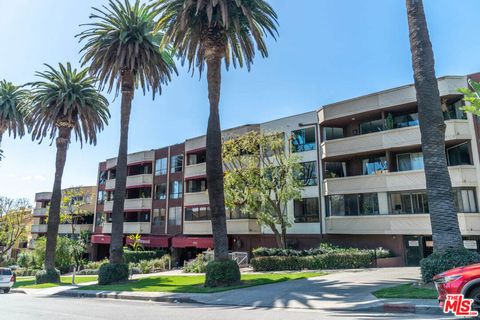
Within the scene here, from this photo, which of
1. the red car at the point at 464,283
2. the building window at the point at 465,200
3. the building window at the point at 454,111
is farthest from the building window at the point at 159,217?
the red car at the point at 464,283

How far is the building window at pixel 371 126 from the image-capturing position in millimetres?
31281

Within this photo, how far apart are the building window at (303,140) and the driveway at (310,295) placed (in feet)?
54.8

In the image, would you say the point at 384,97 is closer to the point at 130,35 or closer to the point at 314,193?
the point at 314,193

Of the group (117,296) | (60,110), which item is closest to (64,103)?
(60,110)

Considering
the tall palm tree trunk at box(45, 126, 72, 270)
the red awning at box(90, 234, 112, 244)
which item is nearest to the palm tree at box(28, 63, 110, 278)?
the tall palm tree trunk at box(45, 126, 72, 270)

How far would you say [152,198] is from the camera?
48375 mm

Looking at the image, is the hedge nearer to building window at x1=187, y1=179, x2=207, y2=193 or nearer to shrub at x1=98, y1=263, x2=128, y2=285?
shrub at x1=98, y1=263, x2=128, y2=285

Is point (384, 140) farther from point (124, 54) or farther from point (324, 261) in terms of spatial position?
point (124, 54)

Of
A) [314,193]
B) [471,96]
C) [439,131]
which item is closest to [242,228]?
[314,193]

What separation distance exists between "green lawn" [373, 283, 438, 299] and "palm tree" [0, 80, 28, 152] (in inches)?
1554

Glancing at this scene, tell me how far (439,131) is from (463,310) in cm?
799

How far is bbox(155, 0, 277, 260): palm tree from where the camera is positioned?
19.3m

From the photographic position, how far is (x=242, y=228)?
36.4m

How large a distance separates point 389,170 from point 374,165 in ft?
6.81
